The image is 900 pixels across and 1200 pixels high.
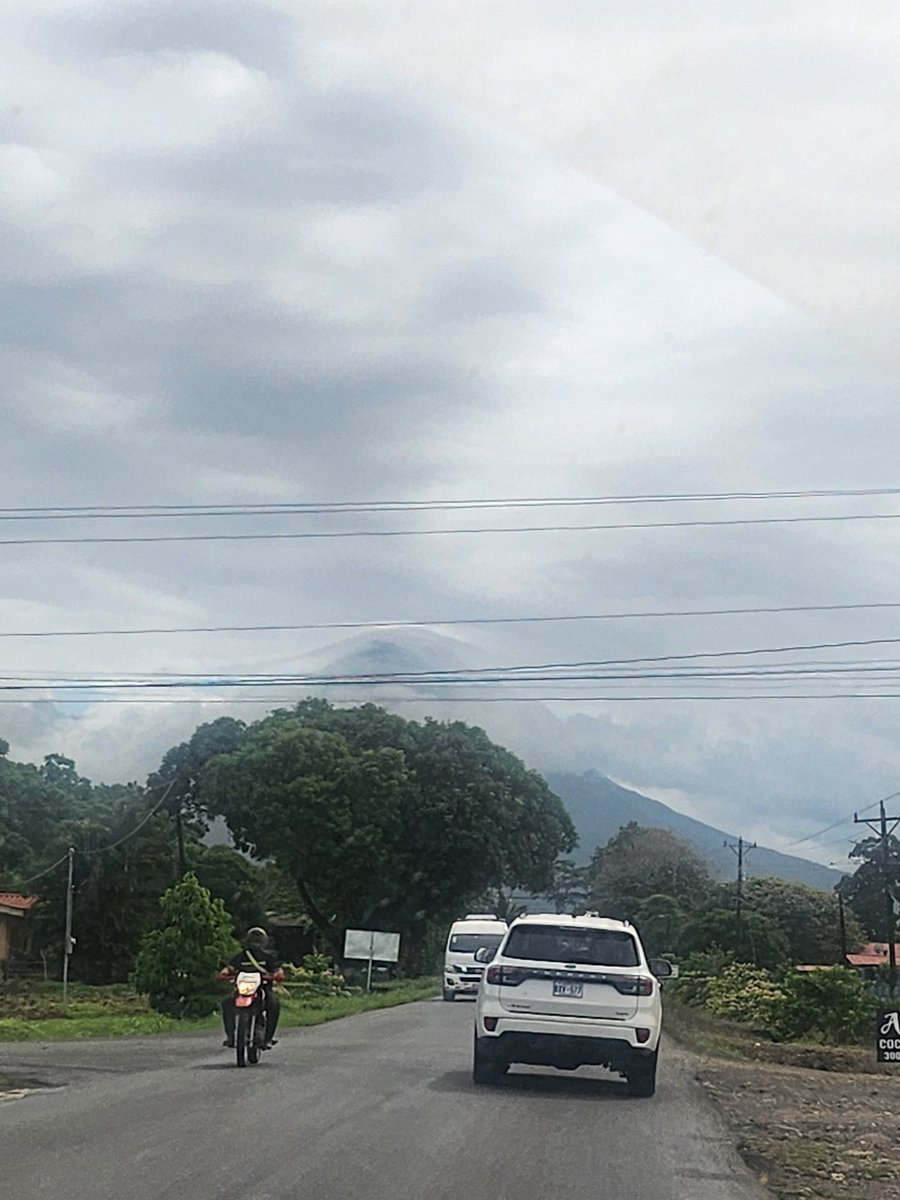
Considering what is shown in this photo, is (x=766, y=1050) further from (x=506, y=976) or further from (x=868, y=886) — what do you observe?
(x=868, y=886)

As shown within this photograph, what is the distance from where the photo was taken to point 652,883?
10612 cm

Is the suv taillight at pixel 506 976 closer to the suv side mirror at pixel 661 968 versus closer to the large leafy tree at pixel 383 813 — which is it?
the suv side mirror at pixel 661 968

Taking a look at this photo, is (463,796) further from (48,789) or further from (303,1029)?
(303,1029)

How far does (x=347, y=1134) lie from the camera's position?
12.4 m

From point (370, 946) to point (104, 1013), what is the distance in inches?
1230

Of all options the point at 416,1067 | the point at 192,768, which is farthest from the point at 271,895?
the point at 416,1067

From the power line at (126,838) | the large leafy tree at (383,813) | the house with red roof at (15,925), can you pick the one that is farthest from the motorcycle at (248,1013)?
the large leafy tree at (383,813)

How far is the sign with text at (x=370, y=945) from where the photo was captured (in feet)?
205

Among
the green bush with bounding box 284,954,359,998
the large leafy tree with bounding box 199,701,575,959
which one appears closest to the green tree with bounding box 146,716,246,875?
the large leafy tree with bounding box 199,701,575,959

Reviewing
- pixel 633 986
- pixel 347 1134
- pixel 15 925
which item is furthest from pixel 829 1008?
pixel 15 925

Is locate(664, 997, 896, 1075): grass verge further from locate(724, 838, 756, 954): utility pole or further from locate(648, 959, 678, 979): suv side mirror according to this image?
locate(724, 838, 756, 954): utility pole

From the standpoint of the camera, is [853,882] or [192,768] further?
[853,882]

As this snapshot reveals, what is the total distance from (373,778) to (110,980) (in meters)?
13.7

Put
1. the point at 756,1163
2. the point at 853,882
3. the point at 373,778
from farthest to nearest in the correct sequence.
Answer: the point at 853,882 → the point at 373,778 → the point at 756,1163
